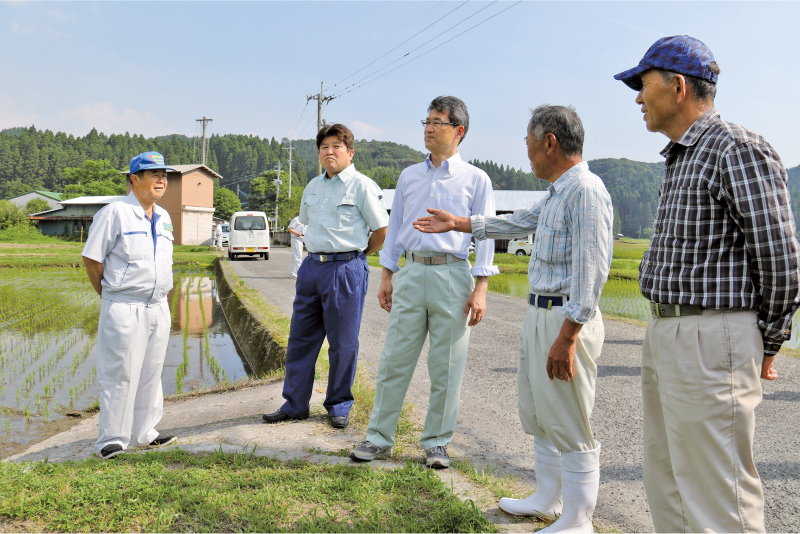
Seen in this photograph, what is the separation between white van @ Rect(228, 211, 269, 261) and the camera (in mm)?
27016

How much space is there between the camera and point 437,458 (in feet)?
10.6

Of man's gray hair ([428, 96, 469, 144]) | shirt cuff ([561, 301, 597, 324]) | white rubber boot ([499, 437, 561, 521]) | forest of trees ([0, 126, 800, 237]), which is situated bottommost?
white rubber boot ([499, 437, 561, 521])

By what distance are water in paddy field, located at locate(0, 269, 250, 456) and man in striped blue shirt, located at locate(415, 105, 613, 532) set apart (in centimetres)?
368

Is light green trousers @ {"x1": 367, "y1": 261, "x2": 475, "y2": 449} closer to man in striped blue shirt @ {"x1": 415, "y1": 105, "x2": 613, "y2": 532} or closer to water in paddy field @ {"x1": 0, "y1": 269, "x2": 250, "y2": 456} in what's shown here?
man in striped blue shirt @ {"x1": 415, "y1": 105, "x2": 613, "y2": 532}

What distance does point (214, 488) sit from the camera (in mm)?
2818

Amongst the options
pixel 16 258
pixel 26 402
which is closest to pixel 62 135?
pixel 16 258

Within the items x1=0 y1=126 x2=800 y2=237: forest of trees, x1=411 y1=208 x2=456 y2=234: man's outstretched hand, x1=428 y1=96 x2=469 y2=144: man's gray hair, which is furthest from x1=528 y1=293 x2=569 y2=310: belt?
x1=0 y1=126 x2=800 y2=237: forest of trees

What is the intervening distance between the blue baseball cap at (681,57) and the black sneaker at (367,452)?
7.66 ft

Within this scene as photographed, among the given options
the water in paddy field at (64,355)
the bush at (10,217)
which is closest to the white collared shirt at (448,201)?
the water in paddy field at (64,355)

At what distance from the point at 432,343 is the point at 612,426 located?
1.75 meters

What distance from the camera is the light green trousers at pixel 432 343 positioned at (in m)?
3.32

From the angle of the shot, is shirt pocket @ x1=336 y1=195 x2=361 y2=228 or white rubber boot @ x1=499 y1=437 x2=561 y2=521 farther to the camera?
shirt pocket @ x1=336 y1=195 x2=361 y2=228

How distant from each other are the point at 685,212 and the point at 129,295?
3.24m

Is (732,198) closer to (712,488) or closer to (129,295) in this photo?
(712,488)
